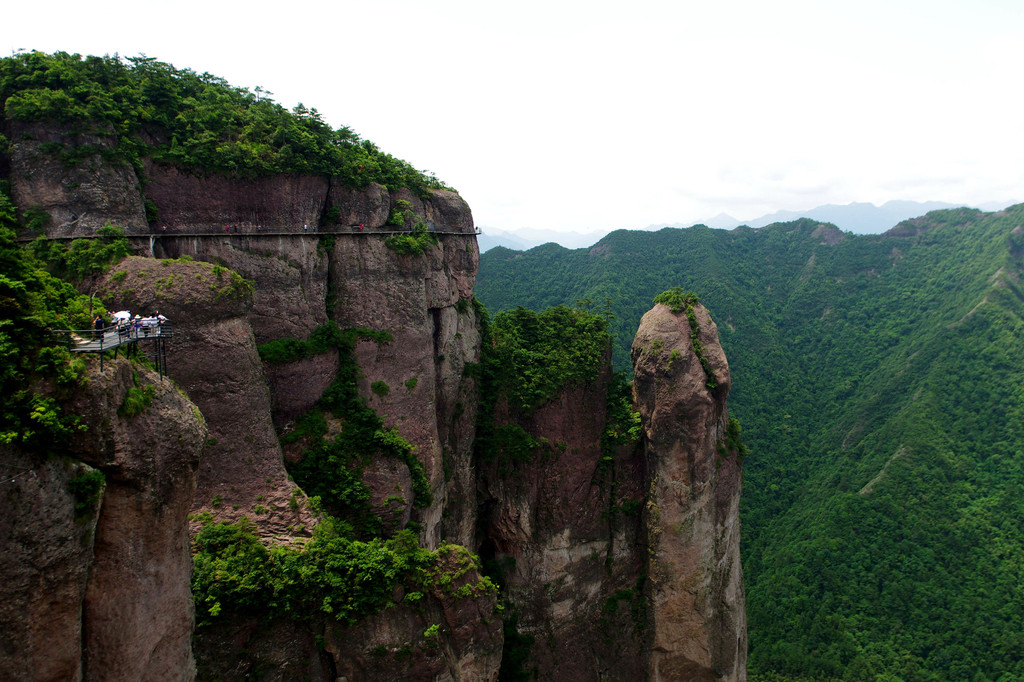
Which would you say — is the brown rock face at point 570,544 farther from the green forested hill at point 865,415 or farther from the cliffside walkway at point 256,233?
the cliffside walkway at point 256,233

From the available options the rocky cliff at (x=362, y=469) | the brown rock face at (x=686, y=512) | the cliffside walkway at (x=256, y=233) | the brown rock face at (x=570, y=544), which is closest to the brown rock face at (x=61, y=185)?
the rocky cliff at (x=362, y=469)

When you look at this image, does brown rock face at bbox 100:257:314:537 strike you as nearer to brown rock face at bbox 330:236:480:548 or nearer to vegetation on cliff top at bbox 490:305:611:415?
brown rock face at bbox 330:236:480:548

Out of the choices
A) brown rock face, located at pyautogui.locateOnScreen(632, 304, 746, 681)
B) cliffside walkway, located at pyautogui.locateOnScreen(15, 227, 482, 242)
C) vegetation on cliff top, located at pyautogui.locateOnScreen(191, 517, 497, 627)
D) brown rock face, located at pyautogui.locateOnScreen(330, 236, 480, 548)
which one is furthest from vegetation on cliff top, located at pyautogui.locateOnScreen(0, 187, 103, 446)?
brown rock face, located at pyautogui.locateOnScreen(632, 304, 746, 681)

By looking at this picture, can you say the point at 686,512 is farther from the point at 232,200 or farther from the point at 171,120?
the point at 171,120

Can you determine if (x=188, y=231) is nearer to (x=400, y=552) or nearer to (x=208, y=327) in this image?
(x=208, y=327)

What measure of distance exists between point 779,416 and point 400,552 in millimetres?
64942

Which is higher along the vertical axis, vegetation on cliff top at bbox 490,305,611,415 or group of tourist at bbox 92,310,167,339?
group of tourist at bbox 92,310,167,339

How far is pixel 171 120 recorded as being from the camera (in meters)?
23.9

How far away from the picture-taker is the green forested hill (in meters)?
48.6

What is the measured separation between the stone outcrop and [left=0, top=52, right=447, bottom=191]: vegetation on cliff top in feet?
41.8

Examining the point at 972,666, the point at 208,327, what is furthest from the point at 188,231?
the point at 972,666

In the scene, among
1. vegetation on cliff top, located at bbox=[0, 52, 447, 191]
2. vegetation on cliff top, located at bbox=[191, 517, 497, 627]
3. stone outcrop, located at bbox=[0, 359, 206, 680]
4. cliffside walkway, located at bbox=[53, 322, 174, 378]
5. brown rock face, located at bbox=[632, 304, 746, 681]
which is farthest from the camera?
brown rock face, located at bbox=[632, 304, 746, 681]

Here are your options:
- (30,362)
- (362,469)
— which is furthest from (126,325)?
(362,469)

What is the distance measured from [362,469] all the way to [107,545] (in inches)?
431
